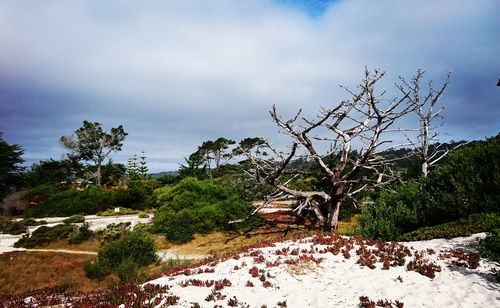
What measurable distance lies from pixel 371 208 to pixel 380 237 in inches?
82.3

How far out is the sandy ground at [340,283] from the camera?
233 inches

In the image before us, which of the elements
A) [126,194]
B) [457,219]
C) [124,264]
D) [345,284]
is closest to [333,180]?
[457,219]

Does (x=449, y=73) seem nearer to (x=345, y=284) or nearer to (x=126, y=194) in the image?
(x=345, y=284)

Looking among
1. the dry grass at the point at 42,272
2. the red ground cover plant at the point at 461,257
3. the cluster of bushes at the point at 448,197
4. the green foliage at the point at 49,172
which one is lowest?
the dry grass at the point at 42,272

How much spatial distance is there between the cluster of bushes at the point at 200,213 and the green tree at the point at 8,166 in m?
30.5

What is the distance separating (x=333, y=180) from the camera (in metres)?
15.2

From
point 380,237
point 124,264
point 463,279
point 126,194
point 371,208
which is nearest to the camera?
point 463,279

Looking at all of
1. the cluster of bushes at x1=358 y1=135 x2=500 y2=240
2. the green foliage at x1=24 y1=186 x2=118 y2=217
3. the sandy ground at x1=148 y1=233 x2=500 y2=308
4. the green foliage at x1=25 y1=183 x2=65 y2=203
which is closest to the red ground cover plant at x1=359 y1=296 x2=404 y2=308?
the sandy ground at x1=148 y1=233 x2=500 y2=308

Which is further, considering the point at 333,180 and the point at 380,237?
the point at 333,180

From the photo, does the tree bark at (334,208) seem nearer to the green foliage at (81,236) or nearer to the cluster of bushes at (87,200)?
the green foliage at (81,236)

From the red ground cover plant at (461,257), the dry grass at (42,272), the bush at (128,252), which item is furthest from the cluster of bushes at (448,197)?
the dry grass at (42,272)

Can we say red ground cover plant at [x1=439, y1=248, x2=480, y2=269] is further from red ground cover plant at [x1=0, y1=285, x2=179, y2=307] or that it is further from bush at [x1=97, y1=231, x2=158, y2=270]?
bush at [x1=97, y1=231, x2=158, y2=270]

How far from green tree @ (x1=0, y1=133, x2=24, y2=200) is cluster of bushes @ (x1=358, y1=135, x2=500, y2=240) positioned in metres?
48.2

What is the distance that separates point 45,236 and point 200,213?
13.1 meters
